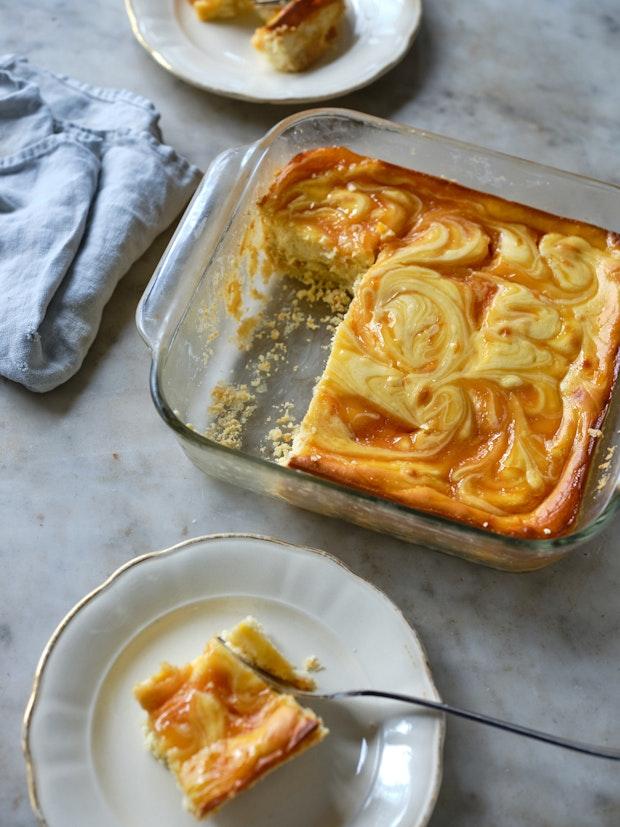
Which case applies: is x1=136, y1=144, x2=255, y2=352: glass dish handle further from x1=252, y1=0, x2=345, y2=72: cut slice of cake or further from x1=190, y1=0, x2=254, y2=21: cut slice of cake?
x1=190, y1=0, x2=254, y2=21: cut slice of cake

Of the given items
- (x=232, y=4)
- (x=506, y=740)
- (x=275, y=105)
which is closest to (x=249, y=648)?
(x=506, y=740)

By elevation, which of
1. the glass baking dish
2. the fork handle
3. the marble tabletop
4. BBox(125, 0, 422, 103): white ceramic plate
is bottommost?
the marble tabletop

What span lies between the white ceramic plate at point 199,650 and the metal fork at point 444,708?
0.03 meters

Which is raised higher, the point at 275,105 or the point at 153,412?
the point at 275,105

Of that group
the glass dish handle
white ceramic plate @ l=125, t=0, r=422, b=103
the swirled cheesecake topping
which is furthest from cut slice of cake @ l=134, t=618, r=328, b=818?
white ceramic plate @ l=125, t=0, r=422, b=103

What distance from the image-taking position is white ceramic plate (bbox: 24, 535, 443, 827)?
165 centimetres

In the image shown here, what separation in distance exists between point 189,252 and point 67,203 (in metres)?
0.48

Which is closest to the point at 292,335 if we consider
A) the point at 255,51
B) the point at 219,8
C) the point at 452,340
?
the point at 452,340

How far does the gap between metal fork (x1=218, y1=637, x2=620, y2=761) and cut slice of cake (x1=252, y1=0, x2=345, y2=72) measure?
5.92ft

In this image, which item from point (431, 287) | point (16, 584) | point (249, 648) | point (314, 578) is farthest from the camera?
point (431, 287)

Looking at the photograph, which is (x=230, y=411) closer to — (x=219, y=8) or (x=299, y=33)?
(x=299, y=33)

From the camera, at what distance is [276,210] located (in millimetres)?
2320

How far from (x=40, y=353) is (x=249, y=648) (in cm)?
95

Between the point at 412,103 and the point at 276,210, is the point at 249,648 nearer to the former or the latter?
the point at 276,210
